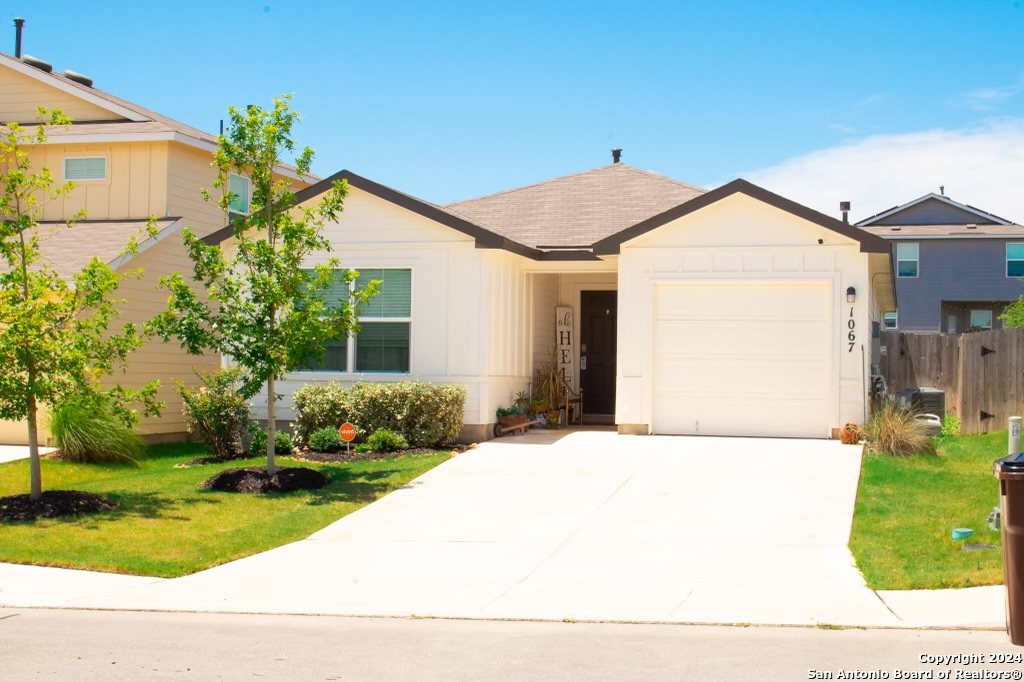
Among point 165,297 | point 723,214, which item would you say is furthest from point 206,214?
point 723,214

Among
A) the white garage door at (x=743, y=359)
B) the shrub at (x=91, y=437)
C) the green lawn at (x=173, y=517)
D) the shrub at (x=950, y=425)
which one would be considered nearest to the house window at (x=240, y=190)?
the shrub at (x=91, y=437)

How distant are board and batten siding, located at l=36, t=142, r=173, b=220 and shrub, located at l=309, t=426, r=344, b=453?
6784mm

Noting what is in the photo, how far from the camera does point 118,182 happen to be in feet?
68.7

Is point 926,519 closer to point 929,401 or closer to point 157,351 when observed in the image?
point 929,401

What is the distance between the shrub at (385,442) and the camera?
52.0 ft

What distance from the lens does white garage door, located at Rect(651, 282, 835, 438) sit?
650 inches

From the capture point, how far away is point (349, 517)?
12258mm

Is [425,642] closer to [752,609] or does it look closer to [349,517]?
[752,609]

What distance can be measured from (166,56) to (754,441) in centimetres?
1195

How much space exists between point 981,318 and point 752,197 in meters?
28.0

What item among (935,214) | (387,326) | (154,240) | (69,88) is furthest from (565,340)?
(935,214)

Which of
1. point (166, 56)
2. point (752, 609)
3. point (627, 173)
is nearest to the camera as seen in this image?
point (752, 609)

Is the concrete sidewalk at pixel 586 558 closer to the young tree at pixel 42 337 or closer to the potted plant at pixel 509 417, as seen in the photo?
the potted plant at pixel 509 417

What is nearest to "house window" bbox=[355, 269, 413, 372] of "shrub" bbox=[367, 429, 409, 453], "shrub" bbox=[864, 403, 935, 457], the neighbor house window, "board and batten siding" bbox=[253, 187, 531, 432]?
the neighbor house window
